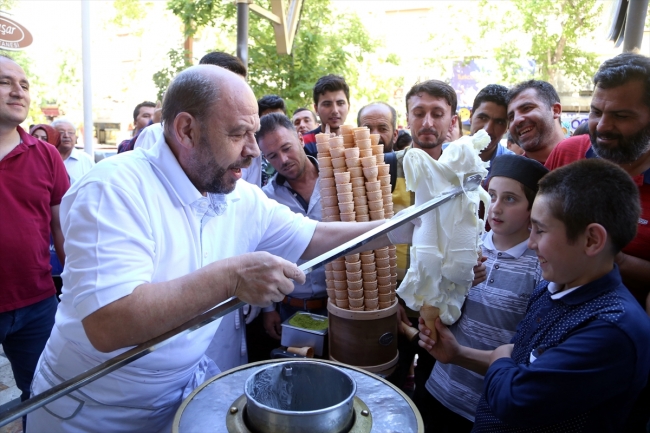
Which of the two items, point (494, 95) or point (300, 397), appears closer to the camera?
point (300, 397)

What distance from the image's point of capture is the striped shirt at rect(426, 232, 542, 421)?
79.8 inches

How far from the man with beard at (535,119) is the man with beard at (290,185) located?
4.67 feet

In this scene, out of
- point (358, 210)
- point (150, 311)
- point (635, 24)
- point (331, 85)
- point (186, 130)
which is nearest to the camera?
point (150, 311)

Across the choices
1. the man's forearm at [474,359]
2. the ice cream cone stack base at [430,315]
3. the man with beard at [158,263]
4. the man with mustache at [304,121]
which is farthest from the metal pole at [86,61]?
the man's forearm at [474,359]

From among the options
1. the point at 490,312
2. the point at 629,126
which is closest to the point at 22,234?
the point at 490,312

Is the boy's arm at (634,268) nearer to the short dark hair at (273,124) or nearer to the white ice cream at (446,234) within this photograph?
the white ice cream at (446,234)

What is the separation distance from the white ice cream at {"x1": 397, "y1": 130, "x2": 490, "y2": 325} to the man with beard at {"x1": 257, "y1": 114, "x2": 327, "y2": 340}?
117 centimetres

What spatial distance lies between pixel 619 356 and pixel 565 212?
1.55ft

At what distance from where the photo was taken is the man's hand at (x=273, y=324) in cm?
327

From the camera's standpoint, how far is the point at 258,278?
1.60 metres

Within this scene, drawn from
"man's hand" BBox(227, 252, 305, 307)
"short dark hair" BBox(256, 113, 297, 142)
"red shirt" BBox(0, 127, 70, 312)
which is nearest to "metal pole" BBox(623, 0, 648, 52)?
"short dark hair" BBox(256, 113, 297, 142)

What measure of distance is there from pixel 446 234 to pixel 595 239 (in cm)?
64

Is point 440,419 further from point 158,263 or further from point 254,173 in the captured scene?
point 254,173

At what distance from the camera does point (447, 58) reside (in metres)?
14.8
